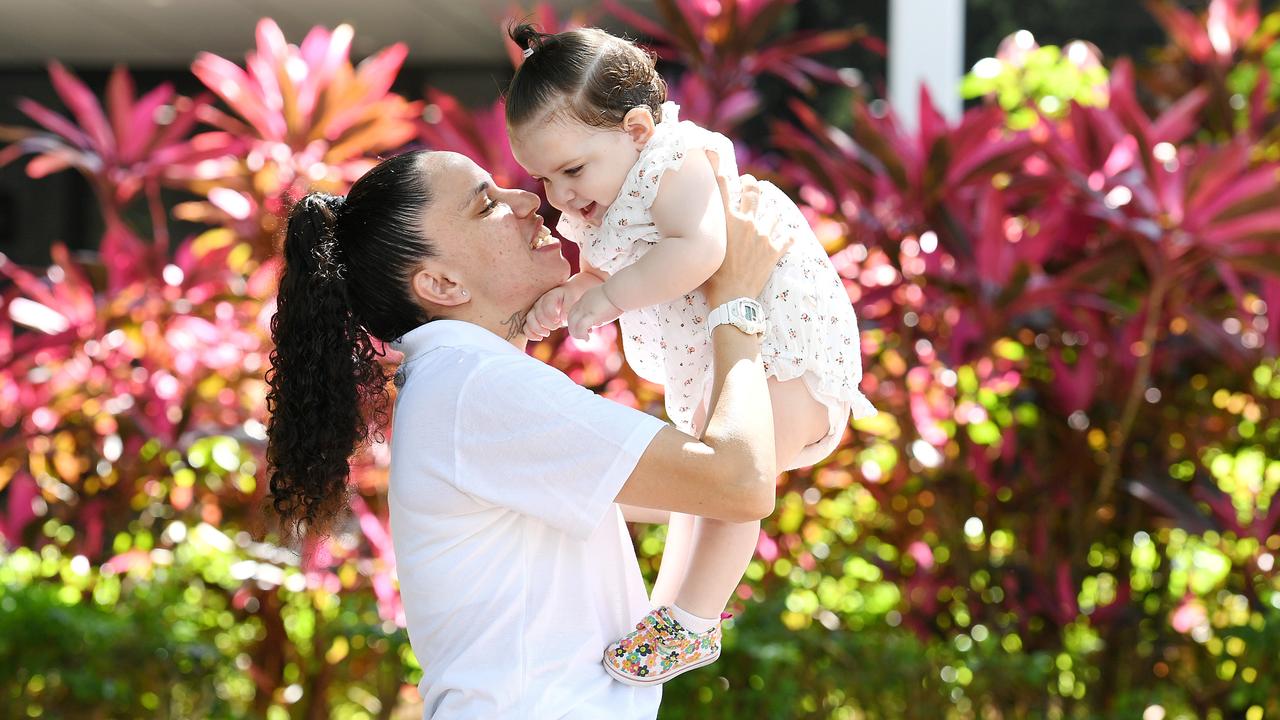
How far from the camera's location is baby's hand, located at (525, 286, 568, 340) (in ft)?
5.28

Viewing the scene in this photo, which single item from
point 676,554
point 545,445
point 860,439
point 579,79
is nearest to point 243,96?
point 860,439

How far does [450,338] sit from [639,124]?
13.9 inches

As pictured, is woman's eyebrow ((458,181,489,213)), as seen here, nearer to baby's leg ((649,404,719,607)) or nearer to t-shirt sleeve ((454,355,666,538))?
t-shirt sleeve ((454,355,666,538))

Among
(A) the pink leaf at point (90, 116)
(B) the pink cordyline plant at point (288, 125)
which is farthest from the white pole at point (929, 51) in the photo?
(A) the pink leaf at point (90, 116)

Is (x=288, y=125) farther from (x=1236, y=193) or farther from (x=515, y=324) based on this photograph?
(x=1236, y=193)

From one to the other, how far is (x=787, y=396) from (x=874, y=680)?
3.93 ft

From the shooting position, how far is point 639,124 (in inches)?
62.5

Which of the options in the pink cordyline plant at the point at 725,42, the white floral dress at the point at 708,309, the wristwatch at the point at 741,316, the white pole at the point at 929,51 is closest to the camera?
the wristwatch at the point at 741,316

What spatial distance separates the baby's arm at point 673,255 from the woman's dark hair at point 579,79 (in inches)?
4.5

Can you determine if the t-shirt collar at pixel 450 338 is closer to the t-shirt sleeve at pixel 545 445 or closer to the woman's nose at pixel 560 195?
the t-shirt sleeve at pixel 545 445

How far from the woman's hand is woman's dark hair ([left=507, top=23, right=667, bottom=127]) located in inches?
6.4

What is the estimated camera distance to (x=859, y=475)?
2.87m

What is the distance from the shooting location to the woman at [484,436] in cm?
138

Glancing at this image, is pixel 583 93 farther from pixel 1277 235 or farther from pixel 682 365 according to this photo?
pixel 1277 235
